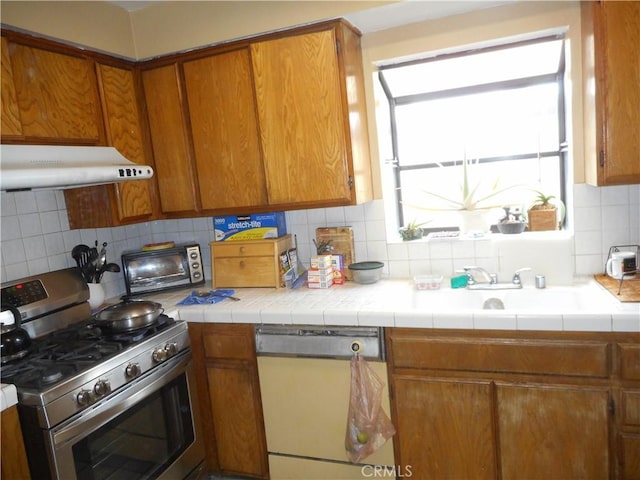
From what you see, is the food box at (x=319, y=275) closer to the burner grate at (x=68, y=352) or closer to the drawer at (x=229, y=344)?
the drawer at (x=229, y=344)

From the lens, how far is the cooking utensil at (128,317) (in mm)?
1931

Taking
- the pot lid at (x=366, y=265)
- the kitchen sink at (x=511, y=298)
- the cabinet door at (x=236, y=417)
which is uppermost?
the pot lid at (x=366, y=265)

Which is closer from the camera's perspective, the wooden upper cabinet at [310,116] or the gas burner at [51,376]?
the gas burner at [51,376]

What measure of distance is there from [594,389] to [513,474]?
0.47 meters

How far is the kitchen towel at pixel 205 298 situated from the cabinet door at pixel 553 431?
4.41 feet

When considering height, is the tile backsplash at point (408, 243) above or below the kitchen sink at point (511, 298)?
above

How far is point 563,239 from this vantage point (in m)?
2.15

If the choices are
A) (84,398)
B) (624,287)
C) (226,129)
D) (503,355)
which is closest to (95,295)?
(84,398)

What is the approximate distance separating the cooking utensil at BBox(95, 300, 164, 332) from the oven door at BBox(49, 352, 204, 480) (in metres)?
0.21

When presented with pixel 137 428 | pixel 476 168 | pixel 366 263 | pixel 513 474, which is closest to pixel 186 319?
pixel 137 428

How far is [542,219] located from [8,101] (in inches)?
97.3

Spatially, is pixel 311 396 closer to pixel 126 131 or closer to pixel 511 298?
pixel 511 298

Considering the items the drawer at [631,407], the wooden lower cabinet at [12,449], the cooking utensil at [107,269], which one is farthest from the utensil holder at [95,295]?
the drawer at [631,407]

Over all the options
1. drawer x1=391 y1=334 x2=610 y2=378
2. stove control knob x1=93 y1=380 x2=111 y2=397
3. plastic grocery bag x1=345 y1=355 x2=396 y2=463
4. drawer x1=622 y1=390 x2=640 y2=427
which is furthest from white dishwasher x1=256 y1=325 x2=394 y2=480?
drawer x1=622 y1=390 x2=640 y2=427
